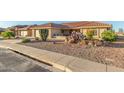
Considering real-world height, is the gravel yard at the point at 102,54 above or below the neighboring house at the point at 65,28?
below

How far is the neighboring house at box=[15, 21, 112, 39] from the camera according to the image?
96.0 feet

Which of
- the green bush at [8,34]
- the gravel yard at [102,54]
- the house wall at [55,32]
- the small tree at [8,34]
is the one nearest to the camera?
the gravel yard at [102,54]

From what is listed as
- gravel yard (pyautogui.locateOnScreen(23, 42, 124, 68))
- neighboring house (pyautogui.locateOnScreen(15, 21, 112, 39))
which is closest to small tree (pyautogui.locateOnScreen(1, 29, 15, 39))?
neighboring house (pyautogui.locateOnScreen(15, 21, 112, 39))

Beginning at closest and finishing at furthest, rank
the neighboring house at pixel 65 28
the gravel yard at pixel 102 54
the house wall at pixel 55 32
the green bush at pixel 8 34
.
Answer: the gravel yard at pixel 102 54 < the neighboring house at pixel 65 28 < the house wall at pixel 55 32 < the green bush at pixel 8 34

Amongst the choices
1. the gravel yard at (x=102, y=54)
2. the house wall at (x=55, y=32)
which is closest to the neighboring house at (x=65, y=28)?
the house wall at (x=55, y=32)

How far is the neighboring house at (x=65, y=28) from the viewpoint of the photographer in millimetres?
29248

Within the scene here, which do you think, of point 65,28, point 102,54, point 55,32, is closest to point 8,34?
point 55,32

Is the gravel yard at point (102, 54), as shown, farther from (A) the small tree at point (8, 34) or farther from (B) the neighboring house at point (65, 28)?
(A) the small tree at point (8, 34)

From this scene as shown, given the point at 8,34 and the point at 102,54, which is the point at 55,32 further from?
the point at 102,54

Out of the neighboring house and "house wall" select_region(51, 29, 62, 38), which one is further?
"house wall" select_region(51, 29, 62, 38)

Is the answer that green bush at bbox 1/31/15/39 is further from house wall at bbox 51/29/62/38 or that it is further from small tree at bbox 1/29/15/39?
house wall at bbox 51/29/62/38
